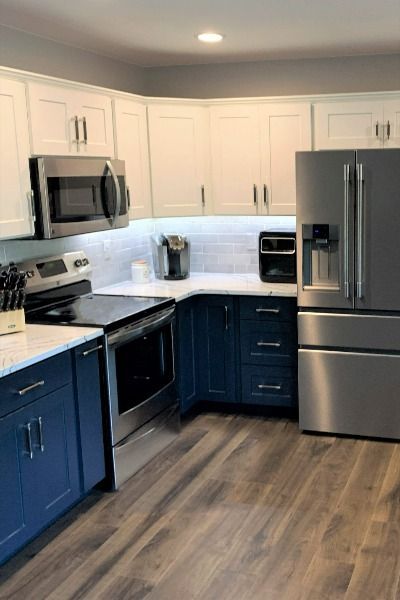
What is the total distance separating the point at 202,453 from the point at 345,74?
268cm

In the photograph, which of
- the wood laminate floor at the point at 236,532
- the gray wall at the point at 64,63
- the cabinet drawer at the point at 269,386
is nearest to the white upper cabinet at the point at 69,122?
the gray wall at the point at 64,63

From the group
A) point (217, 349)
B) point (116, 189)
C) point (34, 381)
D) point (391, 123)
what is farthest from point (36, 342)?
point (391, 123)

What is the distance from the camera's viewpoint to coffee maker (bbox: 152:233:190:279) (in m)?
4.91

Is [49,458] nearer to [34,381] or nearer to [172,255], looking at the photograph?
[34,381]

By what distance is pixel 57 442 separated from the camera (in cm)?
318

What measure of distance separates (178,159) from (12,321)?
1909 mm

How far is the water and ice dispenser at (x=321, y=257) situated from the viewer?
4070mm

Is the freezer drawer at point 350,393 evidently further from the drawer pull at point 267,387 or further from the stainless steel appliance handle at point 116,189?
the stainless steel appliance handle at point 116,189

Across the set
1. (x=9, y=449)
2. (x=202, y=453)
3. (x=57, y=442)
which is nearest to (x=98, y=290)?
(x=202, y=453)

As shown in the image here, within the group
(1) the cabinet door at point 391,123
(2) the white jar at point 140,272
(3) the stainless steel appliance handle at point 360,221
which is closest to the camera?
(3) the stainless steel appliance handle at point 360,221

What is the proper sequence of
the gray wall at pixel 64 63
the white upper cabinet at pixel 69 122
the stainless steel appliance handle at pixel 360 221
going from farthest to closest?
the stainless steel appliance handle at pixel 360 221 < the gray wall at pixel 64 63 < the white upper cabinet at pixel 69 122

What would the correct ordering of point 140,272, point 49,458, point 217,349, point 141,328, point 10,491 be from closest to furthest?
point 10,491 → point 49,458 → point 141,328 → point 217,349 → point 140,272

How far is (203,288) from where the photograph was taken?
459 cm

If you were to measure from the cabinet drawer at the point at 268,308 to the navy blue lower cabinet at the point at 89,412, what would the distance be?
1.32m
